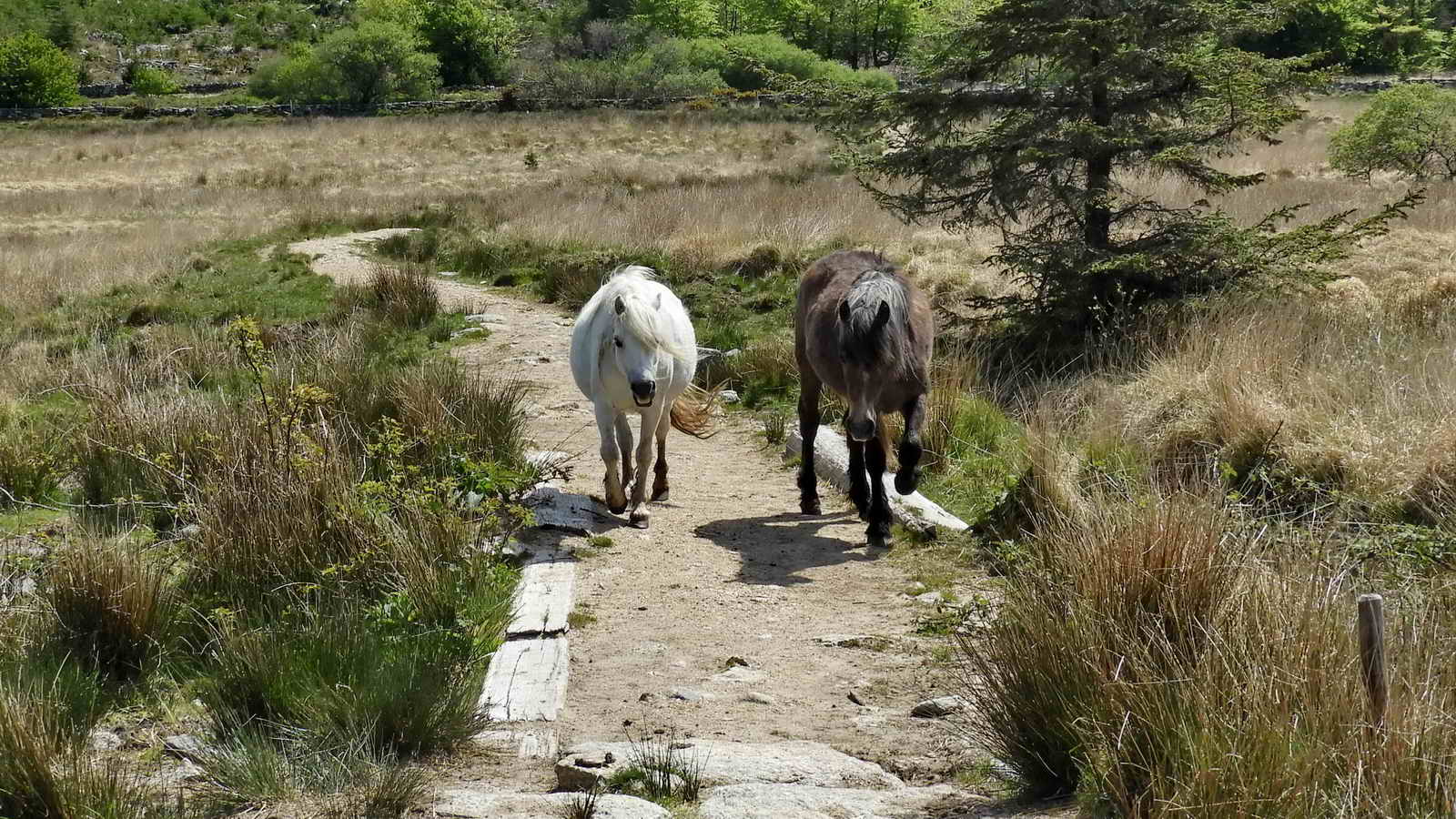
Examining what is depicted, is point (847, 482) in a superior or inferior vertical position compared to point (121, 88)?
inferior

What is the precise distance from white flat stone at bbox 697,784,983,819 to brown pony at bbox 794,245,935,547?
10.5 feet

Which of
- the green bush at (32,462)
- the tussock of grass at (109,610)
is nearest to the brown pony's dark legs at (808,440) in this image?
the tussock of grass at (109,610)

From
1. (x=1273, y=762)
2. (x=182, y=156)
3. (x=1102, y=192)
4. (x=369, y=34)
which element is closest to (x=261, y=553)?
(x=1273, y=762)

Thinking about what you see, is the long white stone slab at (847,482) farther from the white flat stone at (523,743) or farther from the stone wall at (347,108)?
the stone wall at (347,108)

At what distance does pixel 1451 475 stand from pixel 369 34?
64.8 meters

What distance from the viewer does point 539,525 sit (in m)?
7.48

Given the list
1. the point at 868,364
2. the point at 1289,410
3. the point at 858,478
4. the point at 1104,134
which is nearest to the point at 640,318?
the point at 868,364

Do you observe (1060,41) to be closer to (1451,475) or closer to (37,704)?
(1451,475)

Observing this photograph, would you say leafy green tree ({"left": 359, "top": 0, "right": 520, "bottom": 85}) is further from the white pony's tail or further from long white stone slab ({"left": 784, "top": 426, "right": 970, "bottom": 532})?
long white stone slab ({"left": 784, "top": 426, "right": 970, "bottom": 532})

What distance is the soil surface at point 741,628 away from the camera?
4.62m

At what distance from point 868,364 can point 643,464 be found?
177cm

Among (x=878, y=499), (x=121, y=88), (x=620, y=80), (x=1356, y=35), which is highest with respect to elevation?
(x=121, y=88)

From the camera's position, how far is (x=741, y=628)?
5977 mm

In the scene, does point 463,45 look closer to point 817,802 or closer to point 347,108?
point 347,108
